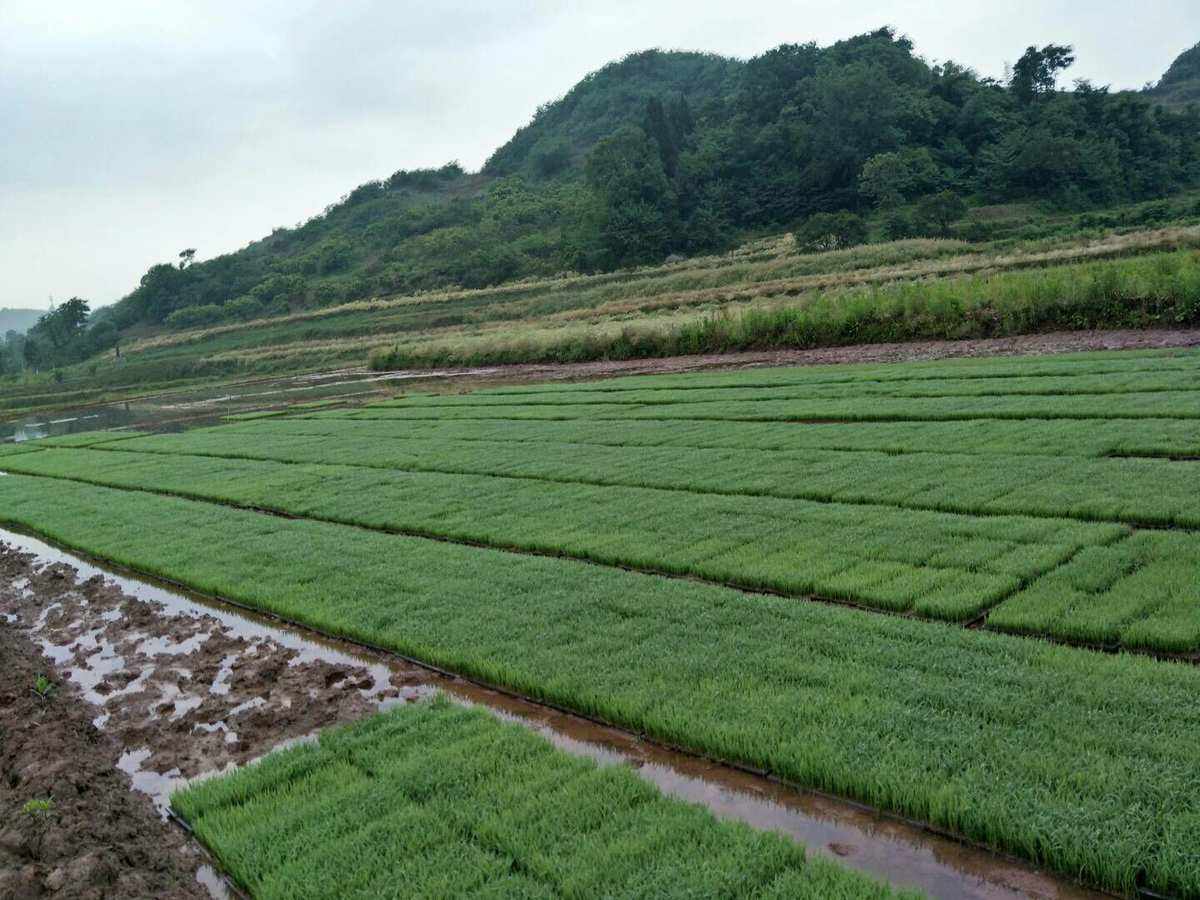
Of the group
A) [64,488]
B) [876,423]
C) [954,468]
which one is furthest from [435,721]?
[64,488]

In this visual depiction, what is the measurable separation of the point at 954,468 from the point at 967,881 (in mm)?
7271

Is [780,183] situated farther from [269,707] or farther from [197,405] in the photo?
[269,707]

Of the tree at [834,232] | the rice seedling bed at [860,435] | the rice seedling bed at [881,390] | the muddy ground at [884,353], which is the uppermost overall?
the tree at [834,232]

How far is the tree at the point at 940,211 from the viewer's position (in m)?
64.9

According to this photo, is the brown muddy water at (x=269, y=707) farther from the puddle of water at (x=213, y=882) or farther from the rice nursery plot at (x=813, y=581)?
the rice nursery plot at (x=813, y=581)

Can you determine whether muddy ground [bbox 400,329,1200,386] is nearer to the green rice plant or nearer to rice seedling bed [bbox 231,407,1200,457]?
rice seedling bed [bbox 231,407,1200,457]

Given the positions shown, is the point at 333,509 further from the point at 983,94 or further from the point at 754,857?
the point at 983,94

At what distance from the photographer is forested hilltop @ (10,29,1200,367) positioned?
7475 centimetres

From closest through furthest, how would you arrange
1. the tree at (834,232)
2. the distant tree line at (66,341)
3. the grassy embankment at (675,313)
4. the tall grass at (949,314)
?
the tall grass at (949,314)
the grassy embankment at (675,313)
the tree at (834,232)
the distant tree line at (66,341)

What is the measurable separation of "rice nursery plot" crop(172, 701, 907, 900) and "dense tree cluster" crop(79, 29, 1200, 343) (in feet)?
218

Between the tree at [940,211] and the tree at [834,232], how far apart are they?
14.7ft

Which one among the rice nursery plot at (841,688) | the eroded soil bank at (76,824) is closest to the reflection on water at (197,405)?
the rice nursery plot at (841,688)

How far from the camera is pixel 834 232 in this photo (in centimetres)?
6681

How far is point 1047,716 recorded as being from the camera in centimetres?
449
